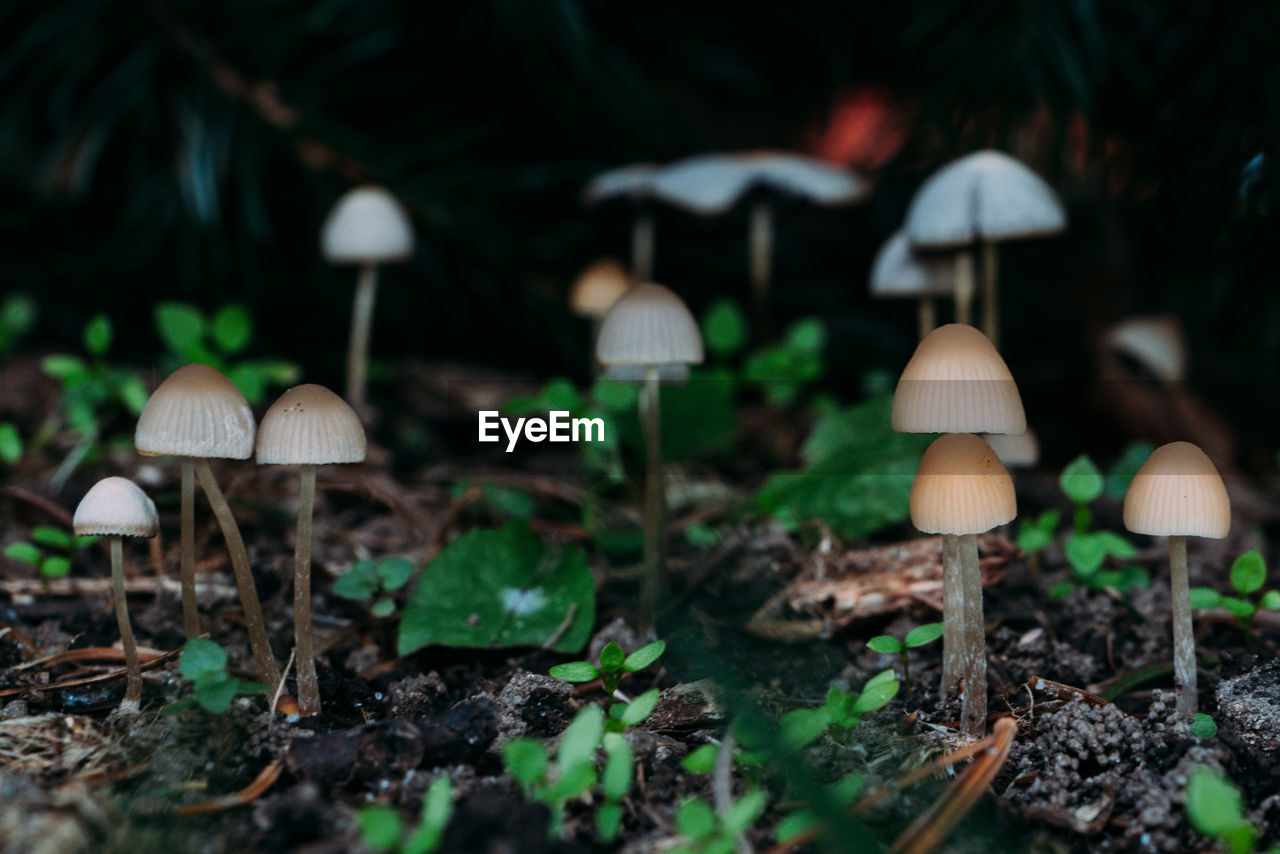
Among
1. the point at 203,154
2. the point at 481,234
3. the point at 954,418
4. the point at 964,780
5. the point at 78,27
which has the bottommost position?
the point at 964,780

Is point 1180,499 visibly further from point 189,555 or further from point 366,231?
point 366,231

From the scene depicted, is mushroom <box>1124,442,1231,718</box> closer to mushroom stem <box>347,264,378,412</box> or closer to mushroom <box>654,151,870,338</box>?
mushroom <box>654,151,870,338</box>

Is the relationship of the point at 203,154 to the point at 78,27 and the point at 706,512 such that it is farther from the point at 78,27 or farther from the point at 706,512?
the point at 706,512

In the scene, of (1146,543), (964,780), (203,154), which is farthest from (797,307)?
(964,780)

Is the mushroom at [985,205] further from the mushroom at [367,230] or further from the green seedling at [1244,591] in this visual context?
the mushroom at [367,230]

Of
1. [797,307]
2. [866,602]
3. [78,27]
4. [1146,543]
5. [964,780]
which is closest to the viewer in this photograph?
[964,780]

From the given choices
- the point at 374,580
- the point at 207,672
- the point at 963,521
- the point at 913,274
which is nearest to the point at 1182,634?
the point at 963,521

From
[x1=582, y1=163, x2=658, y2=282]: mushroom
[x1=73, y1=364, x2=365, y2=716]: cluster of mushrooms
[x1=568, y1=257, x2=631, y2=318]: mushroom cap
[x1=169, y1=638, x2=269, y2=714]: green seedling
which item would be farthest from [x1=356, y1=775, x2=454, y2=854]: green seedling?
[x1=582, y1=163, x2=658, y2=282]: mushroom

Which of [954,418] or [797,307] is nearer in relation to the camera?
[954,418]
